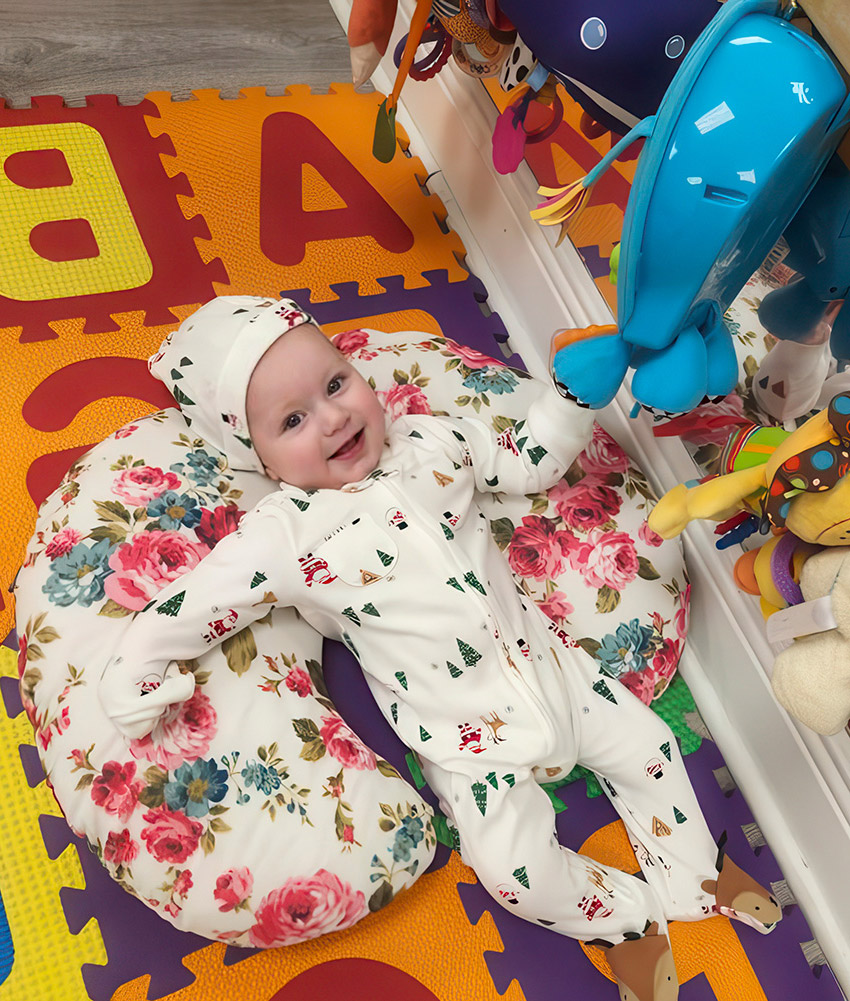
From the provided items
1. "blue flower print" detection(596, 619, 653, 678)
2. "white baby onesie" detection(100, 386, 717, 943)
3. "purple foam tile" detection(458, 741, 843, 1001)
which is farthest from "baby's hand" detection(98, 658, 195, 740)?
"blue flower print" detection(596, 619, 653, 678)

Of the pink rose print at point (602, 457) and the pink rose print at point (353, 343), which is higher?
the pink rose print at point (353, 343)

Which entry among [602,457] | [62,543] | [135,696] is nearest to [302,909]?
[135,696]

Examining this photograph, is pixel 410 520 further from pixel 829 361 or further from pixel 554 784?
pixel 829 361

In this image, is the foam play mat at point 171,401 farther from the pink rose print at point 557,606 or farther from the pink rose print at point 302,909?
the pink rose print at point 557,606

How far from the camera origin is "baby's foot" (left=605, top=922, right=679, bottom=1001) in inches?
39.9

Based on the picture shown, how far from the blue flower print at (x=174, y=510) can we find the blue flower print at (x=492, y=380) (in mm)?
453

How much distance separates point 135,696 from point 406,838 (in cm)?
36

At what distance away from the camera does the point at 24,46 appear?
5.63ft

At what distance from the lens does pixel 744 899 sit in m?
1.07

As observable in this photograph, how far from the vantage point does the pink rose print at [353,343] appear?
133cm

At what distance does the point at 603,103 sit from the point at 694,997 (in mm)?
1101

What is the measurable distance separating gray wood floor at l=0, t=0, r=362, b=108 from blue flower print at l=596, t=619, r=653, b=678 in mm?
1349

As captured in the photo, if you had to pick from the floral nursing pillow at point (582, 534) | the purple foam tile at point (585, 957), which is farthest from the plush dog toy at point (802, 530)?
the purple foam tile at point (585, 957)

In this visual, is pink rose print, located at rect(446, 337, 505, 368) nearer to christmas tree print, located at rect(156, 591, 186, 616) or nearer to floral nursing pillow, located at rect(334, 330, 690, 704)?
floral nursing pillow, located at rect(334, 330, 690, 704)
